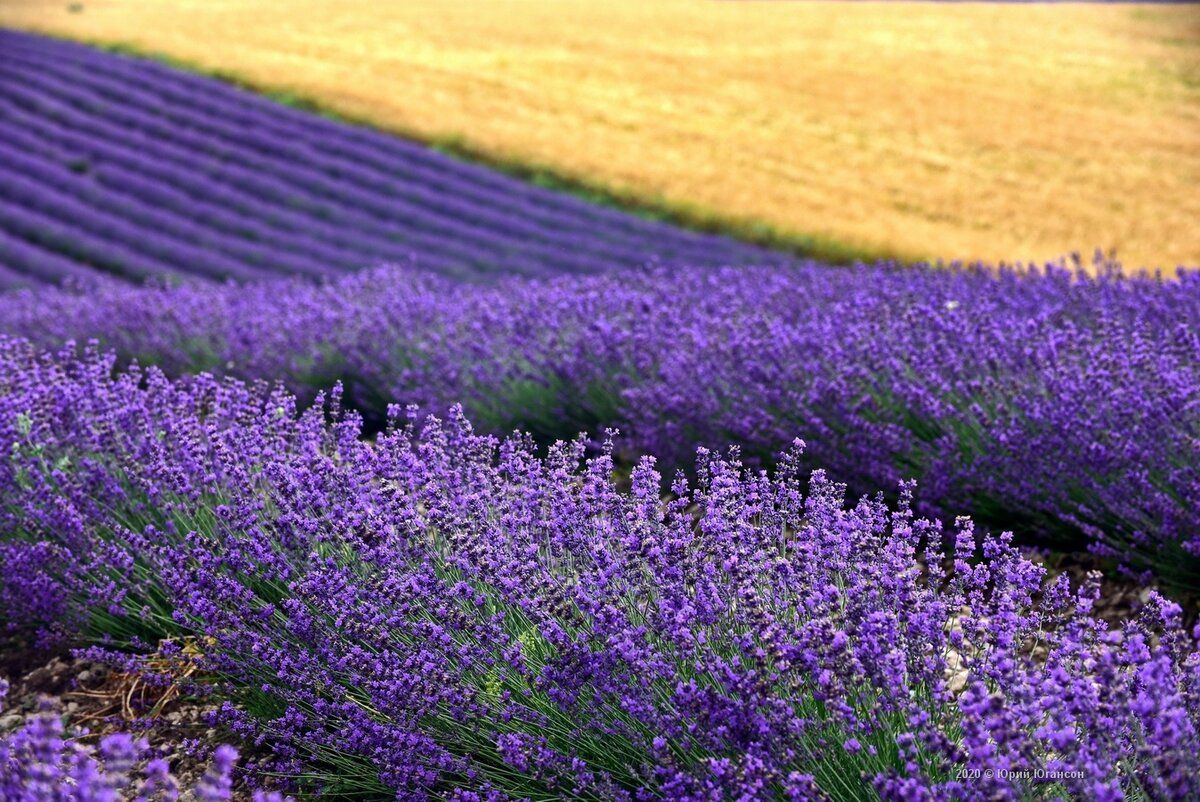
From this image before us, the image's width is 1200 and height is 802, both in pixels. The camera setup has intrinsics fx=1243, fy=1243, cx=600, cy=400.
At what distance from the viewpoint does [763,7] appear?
20.5 m

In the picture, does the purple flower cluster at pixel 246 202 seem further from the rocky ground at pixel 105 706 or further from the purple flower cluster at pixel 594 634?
the purple flower cluster at pixel 594 634

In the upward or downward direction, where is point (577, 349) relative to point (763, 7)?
downward

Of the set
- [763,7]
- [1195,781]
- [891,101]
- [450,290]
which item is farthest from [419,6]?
[1195,781]

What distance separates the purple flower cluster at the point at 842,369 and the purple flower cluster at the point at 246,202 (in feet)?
11.5

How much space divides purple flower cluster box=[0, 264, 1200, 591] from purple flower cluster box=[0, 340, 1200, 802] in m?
0.44

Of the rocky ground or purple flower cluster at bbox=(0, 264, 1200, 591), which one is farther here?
purple flower cluster at bbox=(0, 264, 1200, 591)

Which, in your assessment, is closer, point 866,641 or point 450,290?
point 866,641

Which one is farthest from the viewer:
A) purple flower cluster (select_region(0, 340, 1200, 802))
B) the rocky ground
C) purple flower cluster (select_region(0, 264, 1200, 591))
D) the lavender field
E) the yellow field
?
the yellow field

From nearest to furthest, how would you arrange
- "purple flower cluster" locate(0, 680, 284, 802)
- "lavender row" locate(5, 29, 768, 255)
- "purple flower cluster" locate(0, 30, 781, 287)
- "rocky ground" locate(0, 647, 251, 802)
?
"purple flower cluster" locate(0, 680, 284, 802)
"rocky ground" locate(0, 647, 251, 802)
"purple flower cluster" locate(0, 30, 781, 287)
"lavender row" locate(5, 29, 768, 255)

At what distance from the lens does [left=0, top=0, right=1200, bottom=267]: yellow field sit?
10.5m

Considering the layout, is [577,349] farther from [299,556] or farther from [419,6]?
[419,6]

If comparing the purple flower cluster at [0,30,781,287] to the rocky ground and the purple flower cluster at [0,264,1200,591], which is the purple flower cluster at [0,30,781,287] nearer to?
the purple flower cluster at [0,264,1200,591]

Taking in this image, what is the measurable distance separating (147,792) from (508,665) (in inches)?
33.5

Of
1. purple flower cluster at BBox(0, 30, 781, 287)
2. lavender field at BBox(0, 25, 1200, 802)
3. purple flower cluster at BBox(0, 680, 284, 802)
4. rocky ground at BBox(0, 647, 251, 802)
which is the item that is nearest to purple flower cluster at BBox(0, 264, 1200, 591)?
lavender field at BBox(0, 25, 1200, 802)
